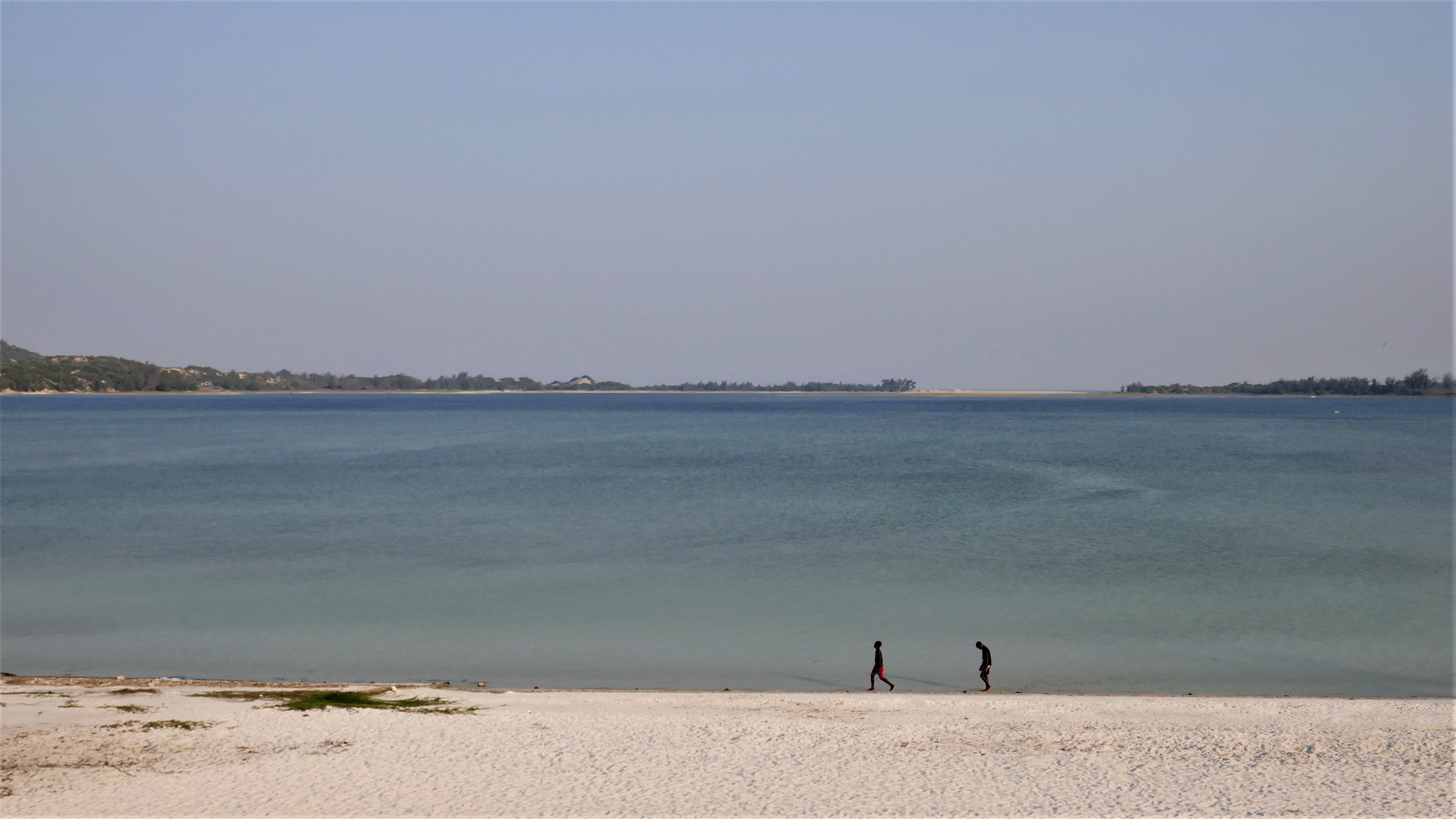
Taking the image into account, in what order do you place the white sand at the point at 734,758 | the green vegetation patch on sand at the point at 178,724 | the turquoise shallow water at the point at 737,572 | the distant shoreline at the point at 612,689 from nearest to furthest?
the white sand at the point at 734,758 → the green vegetation patch on sand at the point at 178,724 → the distant shoreline at the point at 612,689 → the turquoise shallow water at the point at 737,572

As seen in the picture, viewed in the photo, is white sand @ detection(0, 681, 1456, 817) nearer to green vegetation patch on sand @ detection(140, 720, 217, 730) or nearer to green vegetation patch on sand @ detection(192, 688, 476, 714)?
green vegetation patch on sand @ detection(140, 720, 217, 730)

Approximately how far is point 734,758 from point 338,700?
7.68 m

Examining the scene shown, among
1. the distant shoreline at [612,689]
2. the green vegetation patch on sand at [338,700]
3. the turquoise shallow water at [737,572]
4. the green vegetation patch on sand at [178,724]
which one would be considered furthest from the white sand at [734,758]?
the turquoise shallow water at [737,572]

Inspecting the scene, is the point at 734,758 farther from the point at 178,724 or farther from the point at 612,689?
the point at 178,724

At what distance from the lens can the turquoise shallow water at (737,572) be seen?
19.3 metres

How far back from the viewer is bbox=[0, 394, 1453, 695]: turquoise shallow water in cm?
1933

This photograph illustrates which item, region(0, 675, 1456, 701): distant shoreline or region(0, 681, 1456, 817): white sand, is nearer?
region(0, 681, 1456, 817): white sand

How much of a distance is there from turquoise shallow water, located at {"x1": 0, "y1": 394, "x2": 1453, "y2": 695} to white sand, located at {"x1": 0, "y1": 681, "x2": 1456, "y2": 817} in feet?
8.65

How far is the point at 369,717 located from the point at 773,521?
25.0 meters

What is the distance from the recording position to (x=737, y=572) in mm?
28391

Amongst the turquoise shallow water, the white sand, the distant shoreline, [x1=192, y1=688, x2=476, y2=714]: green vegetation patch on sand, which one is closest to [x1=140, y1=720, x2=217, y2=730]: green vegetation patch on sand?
the white sand

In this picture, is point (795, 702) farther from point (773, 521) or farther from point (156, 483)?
point (156, 483)

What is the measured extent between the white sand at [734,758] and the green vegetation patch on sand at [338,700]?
35 centimetres

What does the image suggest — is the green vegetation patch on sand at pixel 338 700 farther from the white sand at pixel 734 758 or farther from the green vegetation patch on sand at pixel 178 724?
the green vegetation patch on sand at pixel 178 724
